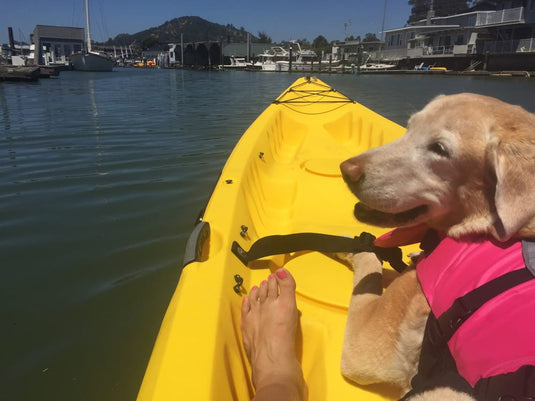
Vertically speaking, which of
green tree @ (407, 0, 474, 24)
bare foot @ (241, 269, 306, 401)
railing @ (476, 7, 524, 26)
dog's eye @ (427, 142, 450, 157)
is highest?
green tree @ (407, 0, 474, 24)

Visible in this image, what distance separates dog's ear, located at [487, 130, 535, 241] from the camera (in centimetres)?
120

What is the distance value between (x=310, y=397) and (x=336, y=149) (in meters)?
3.76

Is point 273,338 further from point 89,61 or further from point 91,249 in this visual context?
point 89,61

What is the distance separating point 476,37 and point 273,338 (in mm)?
54537

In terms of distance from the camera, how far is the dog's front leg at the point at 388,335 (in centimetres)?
142

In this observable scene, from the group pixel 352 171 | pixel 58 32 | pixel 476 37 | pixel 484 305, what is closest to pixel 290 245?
pixel 352 171

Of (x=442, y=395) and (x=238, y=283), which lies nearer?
(x=442, y=395)

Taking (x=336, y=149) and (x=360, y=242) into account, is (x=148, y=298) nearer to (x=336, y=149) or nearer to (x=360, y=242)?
(x=360, y=242)

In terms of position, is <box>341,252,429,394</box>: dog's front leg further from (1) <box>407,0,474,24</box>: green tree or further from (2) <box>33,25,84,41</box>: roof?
(1) <box>407,0,474,24</box>: green tree

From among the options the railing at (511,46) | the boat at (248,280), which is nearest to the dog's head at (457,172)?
the boat at (248,280)

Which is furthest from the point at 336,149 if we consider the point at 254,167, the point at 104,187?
the point at 104,187

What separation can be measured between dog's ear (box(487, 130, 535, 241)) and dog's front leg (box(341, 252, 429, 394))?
42cm

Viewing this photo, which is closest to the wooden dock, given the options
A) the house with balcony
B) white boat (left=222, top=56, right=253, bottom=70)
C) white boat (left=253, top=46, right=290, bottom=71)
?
white boat (left=253, top=46, right=290, bottom=71)

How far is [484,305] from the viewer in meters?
1.14
